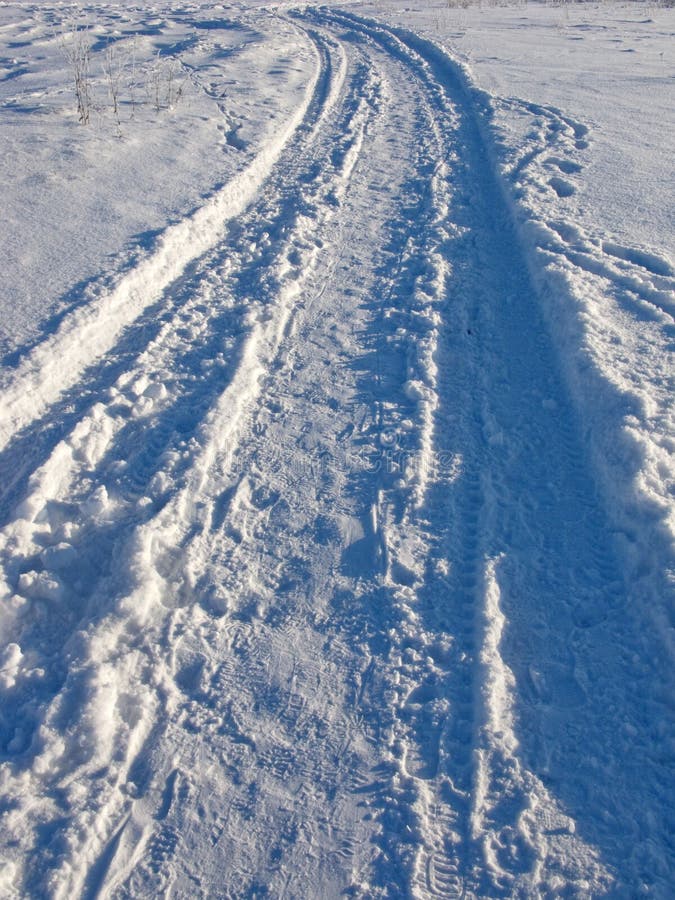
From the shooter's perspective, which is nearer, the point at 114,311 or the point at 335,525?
the point at 335,525

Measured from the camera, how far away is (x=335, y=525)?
3.34m

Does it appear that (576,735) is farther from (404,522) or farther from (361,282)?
(361,282)

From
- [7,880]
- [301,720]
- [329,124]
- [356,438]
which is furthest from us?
[329,124]

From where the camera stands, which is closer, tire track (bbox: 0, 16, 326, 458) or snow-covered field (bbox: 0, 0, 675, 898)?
snow-covered field (bbox: 0, 0, 675, 898)

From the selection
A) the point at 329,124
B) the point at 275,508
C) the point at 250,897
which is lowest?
the point at 250,897

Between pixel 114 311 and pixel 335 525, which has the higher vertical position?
pixel 114 311

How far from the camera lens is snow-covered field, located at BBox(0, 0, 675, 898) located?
2283 millimetres

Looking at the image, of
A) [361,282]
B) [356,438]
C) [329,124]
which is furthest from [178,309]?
[329,124]

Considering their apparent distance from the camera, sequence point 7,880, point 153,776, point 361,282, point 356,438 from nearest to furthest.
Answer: point 7,880, point 153,776, point 356,438, point 361,282

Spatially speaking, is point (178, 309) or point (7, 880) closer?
point (7, 880)

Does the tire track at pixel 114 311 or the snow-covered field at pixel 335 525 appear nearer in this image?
the snow-covered field at pixel 335 525

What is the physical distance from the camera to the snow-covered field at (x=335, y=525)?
2283mm

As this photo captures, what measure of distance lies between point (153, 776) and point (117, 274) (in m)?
3.78

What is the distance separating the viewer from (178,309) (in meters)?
4.91
